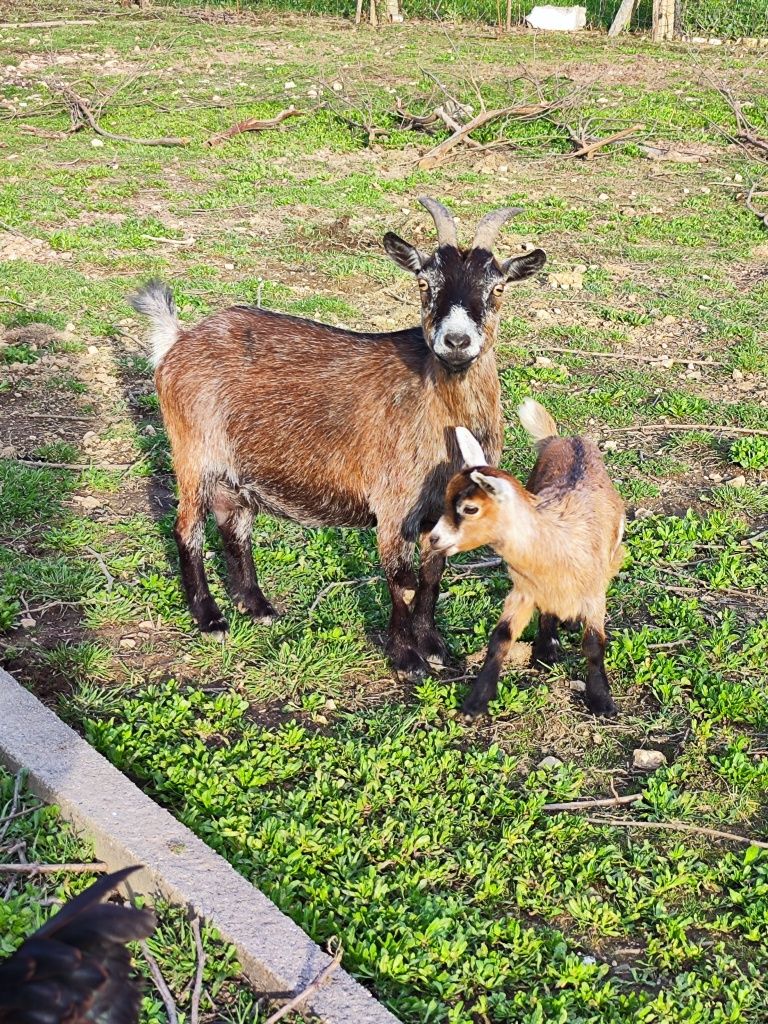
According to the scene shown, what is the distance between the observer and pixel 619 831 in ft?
11.2

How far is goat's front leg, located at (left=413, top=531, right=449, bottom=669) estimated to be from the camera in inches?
169

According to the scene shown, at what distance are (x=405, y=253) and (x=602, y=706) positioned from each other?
6.26 feet

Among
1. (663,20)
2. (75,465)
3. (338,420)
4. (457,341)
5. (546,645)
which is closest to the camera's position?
(457,341)

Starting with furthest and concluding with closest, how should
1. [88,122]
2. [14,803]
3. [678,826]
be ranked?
[88,122] → [678,826] → [14,803]

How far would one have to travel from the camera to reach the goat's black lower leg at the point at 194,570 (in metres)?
4.48

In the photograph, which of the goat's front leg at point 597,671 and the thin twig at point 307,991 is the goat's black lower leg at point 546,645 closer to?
the goat's front leg at point 597,671

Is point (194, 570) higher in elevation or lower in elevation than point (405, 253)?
lower

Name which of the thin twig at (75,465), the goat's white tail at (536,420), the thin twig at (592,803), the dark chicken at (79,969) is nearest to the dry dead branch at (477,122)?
the thin twig at (75,465)

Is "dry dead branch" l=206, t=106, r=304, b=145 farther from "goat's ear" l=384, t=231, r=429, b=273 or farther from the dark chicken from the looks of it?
the dark chicken

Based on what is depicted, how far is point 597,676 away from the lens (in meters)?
3.94

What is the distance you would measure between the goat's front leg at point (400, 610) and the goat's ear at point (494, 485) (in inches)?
24.7

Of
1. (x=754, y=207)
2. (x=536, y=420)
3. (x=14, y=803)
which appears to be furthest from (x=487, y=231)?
(x=754, y=207)

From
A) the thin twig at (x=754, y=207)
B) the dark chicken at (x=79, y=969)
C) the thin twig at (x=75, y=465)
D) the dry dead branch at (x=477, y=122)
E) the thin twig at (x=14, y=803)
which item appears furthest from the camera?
the dry dead branch at (x=477, y=122)

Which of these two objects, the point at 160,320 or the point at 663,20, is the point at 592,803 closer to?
the point at 160,320
